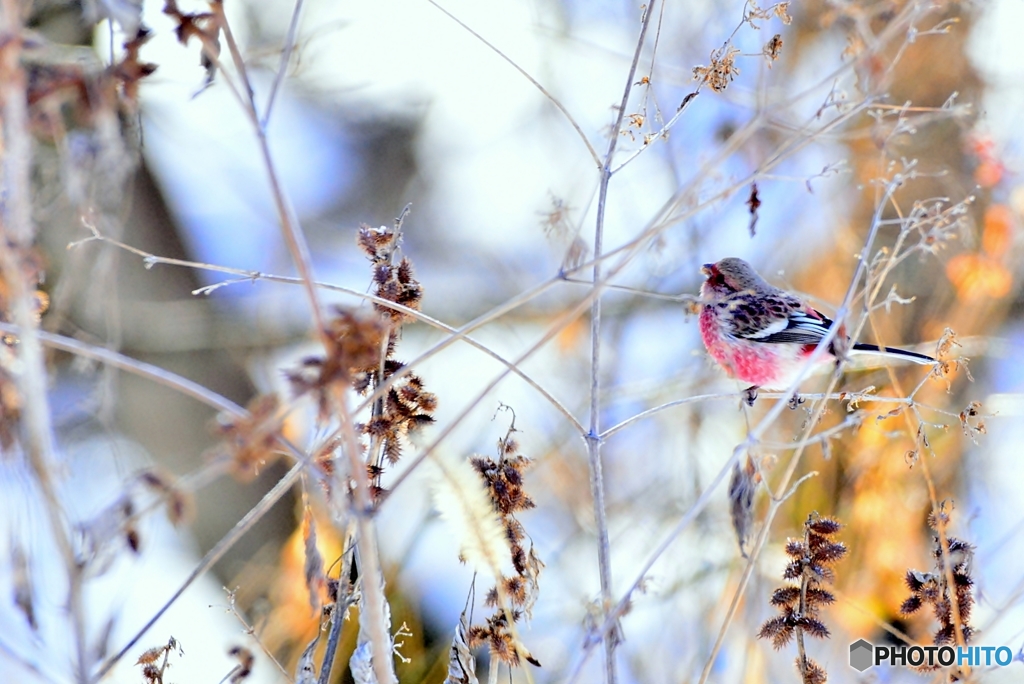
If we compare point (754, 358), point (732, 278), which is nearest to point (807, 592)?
point (754, 358)

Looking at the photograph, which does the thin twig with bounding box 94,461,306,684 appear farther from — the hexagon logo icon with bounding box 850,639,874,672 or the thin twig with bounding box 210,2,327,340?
the hexagon logo icon with bounding box 850,639,874,672

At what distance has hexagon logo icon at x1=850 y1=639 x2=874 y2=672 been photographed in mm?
3037

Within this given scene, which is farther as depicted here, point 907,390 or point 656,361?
point 656,361

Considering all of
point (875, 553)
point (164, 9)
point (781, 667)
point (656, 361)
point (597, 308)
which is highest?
point (656, 361)

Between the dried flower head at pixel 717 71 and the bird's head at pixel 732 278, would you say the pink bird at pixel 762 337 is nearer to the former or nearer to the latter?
the bird's head at pixel 732 278

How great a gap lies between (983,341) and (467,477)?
4.48 m

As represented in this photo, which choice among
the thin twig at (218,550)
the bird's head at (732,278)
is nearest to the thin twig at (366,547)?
the thin twig at (218,550)

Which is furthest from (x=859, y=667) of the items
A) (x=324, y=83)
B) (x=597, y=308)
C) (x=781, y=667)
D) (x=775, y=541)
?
(x=324, y=83)

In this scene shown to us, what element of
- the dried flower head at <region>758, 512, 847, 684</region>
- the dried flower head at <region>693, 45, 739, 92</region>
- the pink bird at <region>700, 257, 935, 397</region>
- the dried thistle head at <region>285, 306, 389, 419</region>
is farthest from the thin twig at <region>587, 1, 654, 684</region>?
the pink bird at <region>700, 257, 935, 397</region>

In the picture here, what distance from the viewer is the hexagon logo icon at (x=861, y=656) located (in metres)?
3.04

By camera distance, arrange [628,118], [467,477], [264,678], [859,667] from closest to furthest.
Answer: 1. [467,477]
2. [628,118]
3. [859,667]
4. [264,678]

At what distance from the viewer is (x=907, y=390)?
530 cm

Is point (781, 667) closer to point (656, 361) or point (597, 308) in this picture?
point (656, 361)

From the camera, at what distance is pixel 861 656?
3.09m
